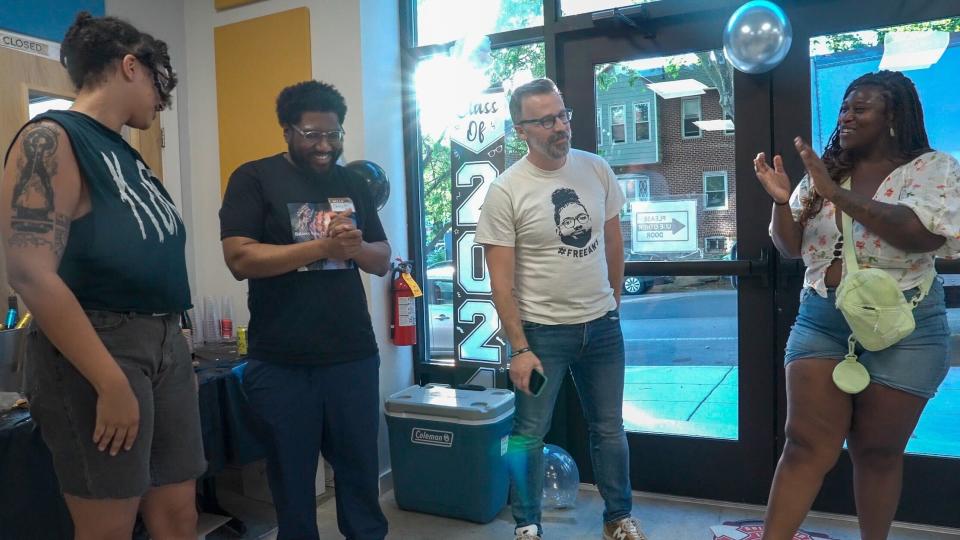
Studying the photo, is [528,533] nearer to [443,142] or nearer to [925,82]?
[443,142]

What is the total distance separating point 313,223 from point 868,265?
1.49 metres

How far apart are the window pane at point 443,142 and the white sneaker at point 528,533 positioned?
1.20 metres

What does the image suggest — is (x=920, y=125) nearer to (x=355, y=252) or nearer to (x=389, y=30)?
(x=355, y=252)

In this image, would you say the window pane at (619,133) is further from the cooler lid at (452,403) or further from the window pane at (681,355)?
the cooler lid at (452,403)

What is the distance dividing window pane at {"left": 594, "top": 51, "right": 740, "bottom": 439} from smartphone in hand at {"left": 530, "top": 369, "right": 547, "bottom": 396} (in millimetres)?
956

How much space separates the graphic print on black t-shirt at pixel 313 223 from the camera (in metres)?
1.95

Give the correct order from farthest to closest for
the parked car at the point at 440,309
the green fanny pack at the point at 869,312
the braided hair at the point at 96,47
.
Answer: the parked car at the point at 440,309
the green fanny pack at the point at 869,312
the braided hair at the point at 96,47

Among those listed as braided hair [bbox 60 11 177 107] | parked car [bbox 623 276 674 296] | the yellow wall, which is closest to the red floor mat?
parked car [bbox 623 276 674 296]

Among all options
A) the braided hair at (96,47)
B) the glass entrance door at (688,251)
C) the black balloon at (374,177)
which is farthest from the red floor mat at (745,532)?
the braided hair at (96,47)

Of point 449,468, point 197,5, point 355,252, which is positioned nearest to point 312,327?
point 355,252

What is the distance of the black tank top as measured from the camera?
1336 mm

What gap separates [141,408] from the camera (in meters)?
1.39

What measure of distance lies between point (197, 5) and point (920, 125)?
10.0 feet

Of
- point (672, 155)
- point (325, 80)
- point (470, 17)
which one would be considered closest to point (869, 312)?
point (672, 155)
